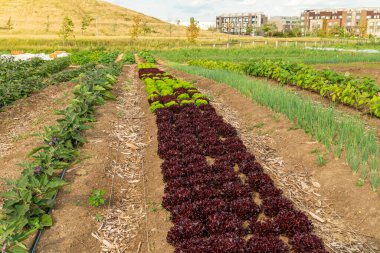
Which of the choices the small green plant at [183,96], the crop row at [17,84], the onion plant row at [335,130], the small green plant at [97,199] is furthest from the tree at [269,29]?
the small green plant at [97,199]

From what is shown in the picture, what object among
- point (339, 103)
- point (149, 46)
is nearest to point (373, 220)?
point (339, 103)

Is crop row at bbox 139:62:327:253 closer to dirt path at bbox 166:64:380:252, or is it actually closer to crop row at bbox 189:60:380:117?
dirt path at bbox 166:64:380:252

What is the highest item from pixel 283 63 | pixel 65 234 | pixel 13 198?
pixel 283 63

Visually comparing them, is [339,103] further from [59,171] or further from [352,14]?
[352,14]

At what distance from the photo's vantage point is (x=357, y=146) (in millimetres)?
5633

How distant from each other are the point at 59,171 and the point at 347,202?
4071 millimetres

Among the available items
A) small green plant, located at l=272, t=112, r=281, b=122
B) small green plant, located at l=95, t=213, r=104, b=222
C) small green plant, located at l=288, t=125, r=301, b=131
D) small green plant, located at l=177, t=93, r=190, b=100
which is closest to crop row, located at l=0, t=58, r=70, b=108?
small green plant, located at l=177, t=93, r=190, b=100

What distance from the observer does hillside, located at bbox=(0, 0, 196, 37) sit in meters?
77.2

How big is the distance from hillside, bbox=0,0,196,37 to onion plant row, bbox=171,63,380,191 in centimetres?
6716

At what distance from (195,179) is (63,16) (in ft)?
310

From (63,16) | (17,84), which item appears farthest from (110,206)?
(63,16)

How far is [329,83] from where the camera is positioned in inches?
424

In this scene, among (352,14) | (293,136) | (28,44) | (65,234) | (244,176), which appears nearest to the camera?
(65,234)

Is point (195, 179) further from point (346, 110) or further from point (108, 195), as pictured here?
point (346, 110)
